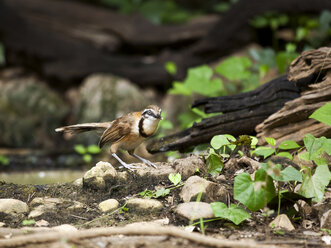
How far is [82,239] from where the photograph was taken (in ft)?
8.21

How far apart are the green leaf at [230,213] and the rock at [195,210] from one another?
56mm

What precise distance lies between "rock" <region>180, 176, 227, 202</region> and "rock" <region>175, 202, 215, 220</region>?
12 cm

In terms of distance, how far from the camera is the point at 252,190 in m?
2.80

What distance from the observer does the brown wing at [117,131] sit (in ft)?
13.8

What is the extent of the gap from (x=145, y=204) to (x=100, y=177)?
1.60 ft

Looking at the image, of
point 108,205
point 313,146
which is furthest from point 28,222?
point 313,146

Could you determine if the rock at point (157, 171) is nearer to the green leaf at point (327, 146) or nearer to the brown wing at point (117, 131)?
the brown wing at point (117, 131)

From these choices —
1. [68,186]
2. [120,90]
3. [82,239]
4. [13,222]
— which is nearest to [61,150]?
[120,90]

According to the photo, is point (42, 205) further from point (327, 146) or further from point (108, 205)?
point (327, 146)

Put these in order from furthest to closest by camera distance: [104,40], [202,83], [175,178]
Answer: [104,40], [202,83], [175,178]

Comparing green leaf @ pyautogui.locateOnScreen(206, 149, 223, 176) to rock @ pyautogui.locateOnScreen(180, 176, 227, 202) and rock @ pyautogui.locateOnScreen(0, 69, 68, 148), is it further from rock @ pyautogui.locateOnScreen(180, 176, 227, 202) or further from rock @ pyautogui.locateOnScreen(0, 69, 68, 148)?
rock @ pyautogui.locateOnScreen(0, 69, 68, 148)

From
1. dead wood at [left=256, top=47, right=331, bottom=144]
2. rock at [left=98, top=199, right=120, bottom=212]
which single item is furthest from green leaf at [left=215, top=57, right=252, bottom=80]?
rock at [left=98, top=199, right=120, bottom=212]

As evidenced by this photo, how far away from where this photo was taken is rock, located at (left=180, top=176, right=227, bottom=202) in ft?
9.95

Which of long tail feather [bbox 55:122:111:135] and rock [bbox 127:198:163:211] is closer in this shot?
rock [bbox 127:198:163:211]
